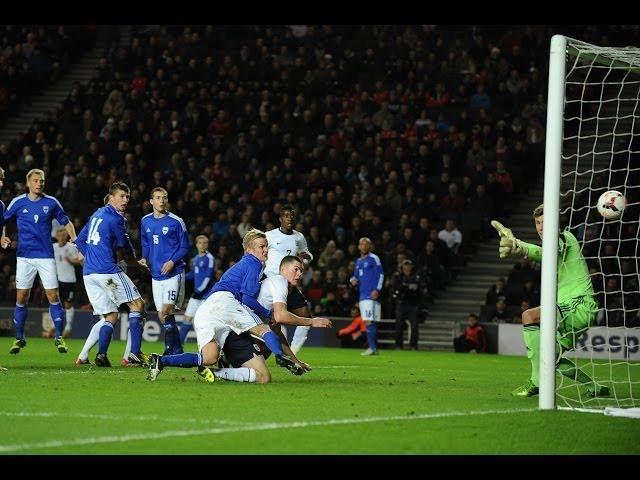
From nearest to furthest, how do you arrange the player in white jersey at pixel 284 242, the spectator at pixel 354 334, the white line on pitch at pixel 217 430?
the white line on pitch at pixel 217 430 → the player in white jersey at pixel 284 242 → the spectator at pixel 354 334

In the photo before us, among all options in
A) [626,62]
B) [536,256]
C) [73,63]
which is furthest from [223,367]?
[73,63]

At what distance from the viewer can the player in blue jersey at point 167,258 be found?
49.5 ft

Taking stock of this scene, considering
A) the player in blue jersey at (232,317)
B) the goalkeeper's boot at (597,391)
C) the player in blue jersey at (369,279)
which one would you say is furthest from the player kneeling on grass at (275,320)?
the player in blue jersey at (369,279)

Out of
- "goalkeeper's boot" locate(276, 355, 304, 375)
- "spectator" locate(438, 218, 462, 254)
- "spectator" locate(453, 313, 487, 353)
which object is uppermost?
"spectator" locate(438, 218, 462, 254)

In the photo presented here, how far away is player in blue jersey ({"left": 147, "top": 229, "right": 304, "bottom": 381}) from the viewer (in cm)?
1106

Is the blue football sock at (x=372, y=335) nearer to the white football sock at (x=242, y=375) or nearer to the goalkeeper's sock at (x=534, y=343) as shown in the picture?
the white football sock at (x=242, y=375)

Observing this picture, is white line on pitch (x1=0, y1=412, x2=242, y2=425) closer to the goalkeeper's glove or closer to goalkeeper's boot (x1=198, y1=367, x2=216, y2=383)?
goalkeeper's boot (x1=198, y1=367, x2=216, y2=383)

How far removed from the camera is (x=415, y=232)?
24094 mm

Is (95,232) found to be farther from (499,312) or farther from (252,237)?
(499,312)

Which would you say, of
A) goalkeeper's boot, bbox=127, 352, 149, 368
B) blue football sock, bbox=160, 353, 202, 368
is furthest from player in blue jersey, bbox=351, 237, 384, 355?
blue football sock, bbox=160, 353, 202, 368

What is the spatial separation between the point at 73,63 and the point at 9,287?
458 inches

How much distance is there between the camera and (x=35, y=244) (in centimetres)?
1532

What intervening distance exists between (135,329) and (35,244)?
2702 mm

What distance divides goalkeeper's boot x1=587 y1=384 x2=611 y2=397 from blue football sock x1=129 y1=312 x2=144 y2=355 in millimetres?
5292
